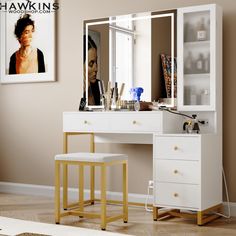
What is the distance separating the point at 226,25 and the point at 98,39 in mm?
1148

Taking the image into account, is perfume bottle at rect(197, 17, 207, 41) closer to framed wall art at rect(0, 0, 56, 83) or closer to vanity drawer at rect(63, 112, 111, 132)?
vanity drawer at rect(63, 112, 111, 132)

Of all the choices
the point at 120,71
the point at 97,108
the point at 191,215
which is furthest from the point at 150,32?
the point at 191,215

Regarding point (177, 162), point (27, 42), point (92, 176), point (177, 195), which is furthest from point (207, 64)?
point (27, 42)

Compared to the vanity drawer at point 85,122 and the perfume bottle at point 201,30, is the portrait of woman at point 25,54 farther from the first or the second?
the perfume bottle at point 201,30

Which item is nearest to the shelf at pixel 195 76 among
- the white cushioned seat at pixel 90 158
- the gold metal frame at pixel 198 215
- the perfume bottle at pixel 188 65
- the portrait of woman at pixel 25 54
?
the perfume bottle at pixel 188 65

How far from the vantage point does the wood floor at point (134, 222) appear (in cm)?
342

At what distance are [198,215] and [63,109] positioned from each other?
5.94 ft

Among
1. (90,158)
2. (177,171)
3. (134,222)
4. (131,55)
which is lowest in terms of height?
(134,222)

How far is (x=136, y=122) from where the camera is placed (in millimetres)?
3857

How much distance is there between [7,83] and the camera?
5.21 metres

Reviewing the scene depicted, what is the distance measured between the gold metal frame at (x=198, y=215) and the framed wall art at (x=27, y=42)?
5.76ft

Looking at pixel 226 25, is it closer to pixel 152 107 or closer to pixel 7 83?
pixel 152 107

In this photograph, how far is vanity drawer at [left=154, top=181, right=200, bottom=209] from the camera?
11.8 ft

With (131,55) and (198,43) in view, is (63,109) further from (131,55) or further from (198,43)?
(198,43)
